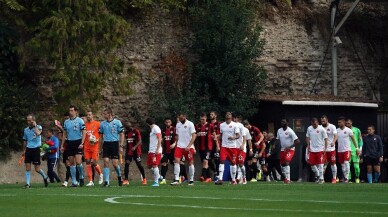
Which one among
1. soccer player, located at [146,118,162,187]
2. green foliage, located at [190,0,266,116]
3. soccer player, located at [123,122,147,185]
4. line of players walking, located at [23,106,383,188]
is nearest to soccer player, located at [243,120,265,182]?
line of players walking, located at [23,106,383,188]

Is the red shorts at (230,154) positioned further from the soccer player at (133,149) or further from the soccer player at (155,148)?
the soccer player at (133,149)

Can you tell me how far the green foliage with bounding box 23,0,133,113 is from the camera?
42156 millimetres

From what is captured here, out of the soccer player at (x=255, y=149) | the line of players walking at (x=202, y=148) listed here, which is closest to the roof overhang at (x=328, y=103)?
the line of players walking at (x=202, y=148)

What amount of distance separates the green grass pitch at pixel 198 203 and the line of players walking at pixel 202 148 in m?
5.32

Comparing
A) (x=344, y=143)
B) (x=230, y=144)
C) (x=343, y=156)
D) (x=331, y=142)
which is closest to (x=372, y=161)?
(x=343, y=156)

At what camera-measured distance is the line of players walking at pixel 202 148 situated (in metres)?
33.2

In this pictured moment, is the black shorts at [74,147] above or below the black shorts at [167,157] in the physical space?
above

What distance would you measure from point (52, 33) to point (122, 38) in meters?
3.81

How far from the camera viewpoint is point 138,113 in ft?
155

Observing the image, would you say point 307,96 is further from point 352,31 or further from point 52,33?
point 52,33

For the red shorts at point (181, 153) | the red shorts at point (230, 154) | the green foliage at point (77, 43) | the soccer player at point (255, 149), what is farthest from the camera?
the green foliage at point (77, 43)

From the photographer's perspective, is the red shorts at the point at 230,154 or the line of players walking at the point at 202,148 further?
the red shorts at the point at 230,154

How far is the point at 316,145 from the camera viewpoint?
38188 millimetres

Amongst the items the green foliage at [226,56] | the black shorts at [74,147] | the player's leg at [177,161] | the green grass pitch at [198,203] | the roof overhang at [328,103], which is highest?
the green foliage at [226,56]
